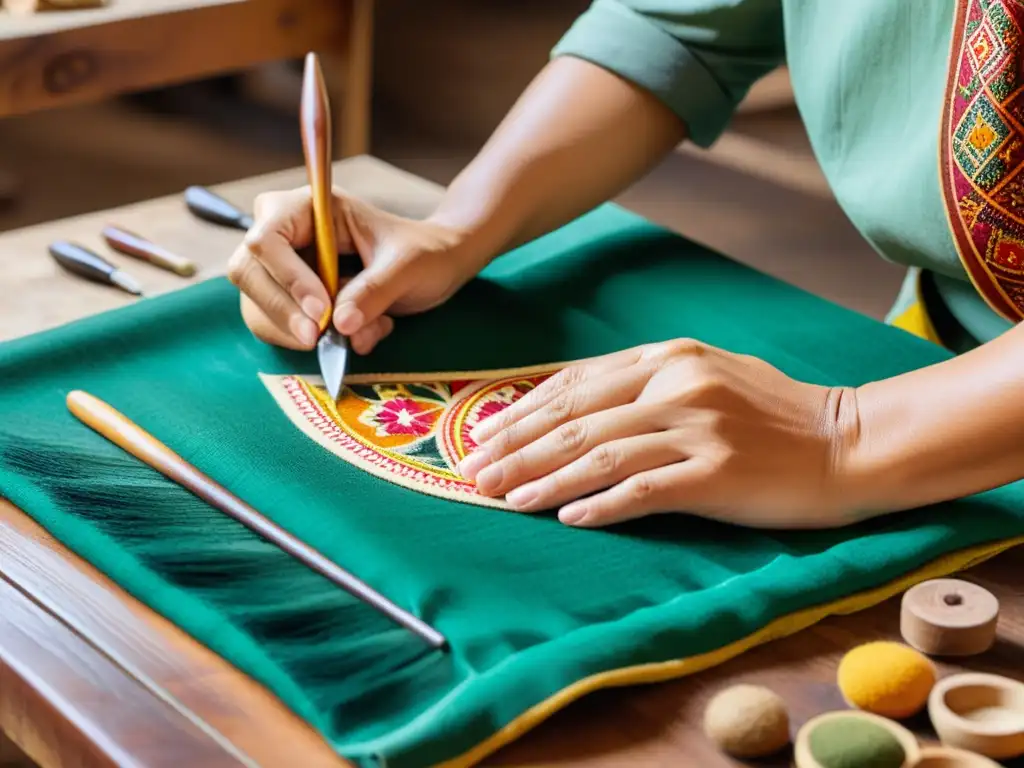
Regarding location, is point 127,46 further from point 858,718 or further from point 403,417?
point 858,718

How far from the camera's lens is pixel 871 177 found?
90 cm

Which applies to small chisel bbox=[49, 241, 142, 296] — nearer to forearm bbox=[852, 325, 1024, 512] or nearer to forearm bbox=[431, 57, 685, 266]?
forearm bbox=[431, 57, 685, 266]

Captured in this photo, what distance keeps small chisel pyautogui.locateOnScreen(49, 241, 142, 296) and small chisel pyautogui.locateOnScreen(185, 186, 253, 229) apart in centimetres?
11

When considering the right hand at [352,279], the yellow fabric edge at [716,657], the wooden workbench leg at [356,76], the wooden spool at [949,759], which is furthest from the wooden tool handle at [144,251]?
the wooden workbench leg at [356,76]

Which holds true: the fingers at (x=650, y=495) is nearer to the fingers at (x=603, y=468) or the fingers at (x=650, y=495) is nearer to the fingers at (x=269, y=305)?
the fingers at (x=603, y=468)

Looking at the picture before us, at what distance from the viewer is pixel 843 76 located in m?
0.90

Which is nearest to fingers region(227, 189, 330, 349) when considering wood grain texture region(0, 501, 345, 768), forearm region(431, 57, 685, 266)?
forearm region(431, 57, 685, 266)

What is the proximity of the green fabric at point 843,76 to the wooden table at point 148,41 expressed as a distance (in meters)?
0.66

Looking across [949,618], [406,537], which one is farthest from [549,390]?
[949,618]

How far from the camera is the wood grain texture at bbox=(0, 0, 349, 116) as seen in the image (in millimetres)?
1391

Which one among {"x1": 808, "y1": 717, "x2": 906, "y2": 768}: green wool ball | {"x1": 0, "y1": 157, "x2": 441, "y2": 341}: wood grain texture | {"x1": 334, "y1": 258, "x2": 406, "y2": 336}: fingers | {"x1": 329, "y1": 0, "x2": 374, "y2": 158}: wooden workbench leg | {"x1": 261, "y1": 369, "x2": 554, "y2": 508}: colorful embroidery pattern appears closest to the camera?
{"x1": 808, "y1": 717, "x2": 906, "y2": 768}: green wool ball

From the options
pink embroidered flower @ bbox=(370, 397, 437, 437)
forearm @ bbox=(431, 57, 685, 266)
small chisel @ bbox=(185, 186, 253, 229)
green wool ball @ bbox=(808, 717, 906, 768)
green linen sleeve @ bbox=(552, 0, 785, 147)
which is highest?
green linen sleeve @ bbox=(552, 0, 785, 147)

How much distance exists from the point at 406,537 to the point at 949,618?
0.26 metres

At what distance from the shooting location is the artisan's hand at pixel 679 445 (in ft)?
2.19
